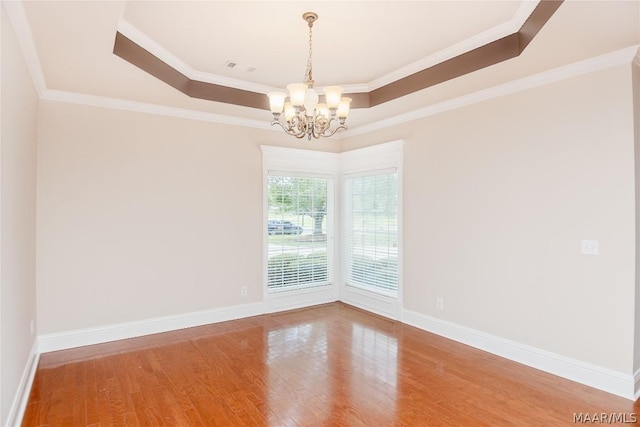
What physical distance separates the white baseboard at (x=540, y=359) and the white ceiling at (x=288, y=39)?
255 cm

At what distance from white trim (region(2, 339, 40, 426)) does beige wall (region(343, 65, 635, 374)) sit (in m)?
3.91

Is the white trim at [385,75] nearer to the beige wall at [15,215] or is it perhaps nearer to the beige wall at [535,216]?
the beige wall at [535,216]

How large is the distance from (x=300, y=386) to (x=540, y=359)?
2218 mm

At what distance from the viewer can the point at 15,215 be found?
8.61 ft

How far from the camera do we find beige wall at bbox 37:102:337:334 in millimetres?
3822

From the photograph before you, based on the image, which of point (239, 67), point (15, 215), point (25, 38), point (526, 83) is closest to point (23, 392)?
point (15, 215)

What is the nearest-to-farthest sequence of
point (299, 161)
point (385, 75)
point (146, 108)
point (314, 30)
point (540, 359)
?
point (314, 30) → point (540, 359) → point (385, 75) → point (146, 108) → point (299, 161)

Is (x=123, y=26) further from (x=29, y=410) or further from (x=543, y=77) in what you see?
(x=543, y=77)

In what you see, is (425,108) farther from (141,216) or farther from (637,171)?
(141,216)

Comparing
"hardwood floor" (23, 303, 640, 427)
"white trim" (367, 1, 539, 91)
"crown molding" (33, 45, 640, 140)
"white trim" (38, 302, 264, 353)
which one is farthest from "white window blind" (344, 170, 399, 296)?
"white trim" (38, 302, 264, 353)

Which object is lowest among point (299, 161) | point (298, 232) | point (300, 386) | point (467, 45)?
point (300, 386)

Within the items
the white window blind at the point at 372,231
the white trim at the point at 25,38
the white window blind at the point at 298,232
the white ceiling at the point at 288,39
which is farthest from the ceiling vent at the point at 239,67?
the white window blind at the point at 372,231

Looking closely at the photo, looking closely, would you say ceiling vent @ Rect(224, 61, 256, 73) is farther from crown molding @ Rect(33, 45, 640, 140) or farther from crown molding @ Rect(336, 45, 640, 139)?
crown molding @ Rect(336, 45, 640, 139)

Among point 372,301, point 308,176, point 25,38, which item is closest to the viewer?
point 25,38
